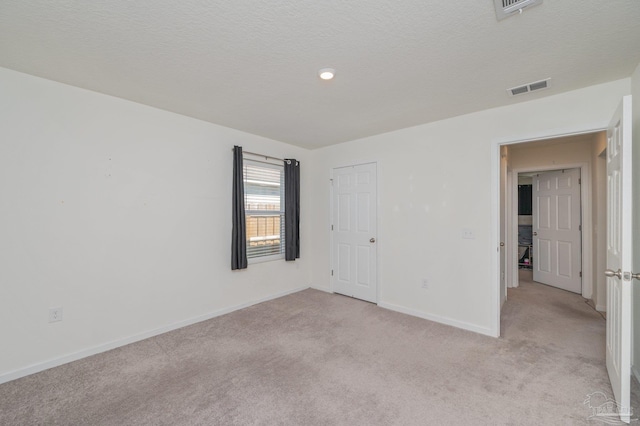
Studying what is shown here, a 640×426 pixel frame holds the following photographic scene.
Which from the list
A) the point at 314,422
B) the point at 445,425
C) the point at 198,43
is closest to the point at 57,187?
the point at 198,43

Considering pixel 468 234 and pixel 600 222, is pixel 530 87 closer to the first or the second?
pixel 468 234

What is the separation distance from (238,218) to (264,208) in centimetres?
59

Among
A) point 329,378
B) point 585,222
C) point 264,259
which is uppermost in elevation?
point 585,222

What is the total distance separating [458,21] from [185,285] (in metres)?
3.54

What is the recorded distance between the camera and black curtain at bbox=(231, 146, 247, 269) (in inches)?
142

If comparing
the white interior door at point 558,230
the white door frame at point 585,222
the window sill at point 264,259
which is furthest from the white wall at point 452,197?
the white interior door at point 558,230

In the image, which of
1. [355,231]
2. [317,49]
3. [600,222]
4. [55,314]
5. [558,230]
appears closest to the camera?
[317,49]

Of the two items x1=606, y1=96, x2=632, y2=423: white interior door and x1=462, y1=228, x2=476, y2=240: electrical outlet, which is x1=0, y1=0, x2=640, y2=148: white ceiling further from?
x1=462, y1=228, x2=476, y2=240: electrical outlet

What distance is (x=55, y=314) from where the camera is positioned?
243cm

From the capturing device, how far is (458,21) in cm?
164

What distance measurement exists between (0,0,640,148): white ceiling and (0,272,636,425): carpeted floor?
245 cm

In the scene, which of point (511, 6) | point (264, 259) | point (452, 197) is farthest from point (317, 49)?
point (264, 259)

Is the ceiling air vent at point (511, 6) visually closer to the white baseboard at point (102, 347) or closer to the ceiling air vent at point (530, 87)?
the ceiling air vent at point (530, 87)

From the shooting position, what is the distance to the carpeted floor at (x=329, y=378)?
1816 millimetres
